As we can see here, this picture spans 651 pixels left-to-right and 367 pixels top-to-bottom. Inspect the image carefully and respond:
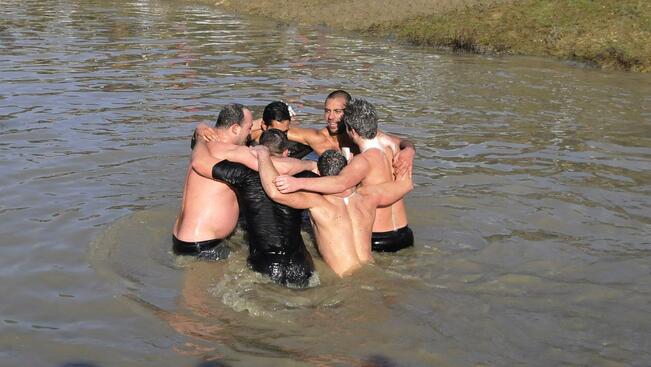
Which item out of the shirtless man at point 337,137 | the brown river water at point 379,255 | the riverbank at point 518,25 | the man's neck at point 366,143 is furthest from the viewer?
the riverbank at point 518,25

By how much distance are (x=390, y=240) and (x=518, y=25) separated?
16125mm

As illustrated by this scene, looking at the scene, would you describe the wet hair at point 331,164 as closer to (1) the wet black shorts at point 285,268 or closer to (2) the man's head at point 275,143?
(2) the man's head at point 275,143

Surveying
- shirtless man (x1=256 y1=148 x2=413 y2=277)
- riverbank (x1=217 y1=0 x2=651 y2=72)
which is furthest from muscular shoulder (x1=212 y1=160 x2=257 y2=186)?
riverbank (x1=217 y1=0 x2=651 y2=72)

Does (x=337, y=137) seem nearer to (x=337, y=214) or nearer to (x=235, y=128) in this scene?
(x=235, y=128)

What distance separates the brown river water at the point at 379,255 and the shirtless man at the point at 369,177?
257 millimetres

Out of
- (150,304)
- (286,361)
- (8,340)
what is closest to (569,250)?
(286,361)

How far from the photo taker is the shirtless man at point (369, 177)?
6.98 m

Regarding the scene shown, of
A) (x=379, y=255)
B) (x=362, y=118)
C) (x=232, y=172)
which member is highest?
(x=362, y=118)

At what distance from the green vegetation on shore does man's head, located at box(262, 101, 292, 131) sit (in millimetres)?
12101

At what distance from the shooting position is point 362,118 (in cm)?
759

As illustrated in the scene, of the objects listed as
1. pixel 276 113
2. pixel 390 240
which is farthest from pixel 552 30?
pixel 390 240

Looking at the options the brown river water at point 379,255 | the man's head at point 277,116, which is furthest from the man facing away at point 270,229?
the man's head at point 277,116

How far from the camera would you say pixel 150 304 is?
7.00 metres

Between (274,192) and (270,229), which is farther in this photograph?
(270,229)
